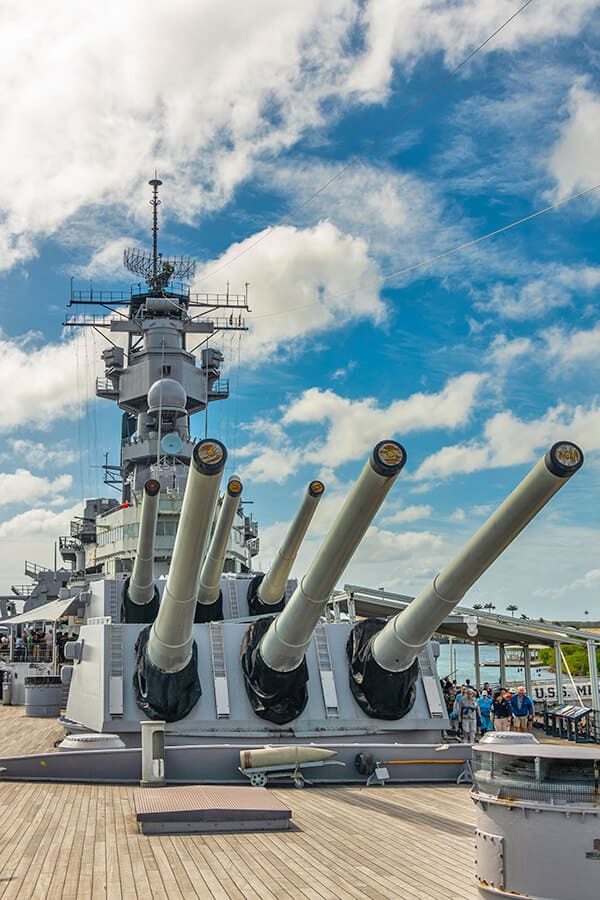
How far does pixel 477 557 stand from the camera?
801 cm

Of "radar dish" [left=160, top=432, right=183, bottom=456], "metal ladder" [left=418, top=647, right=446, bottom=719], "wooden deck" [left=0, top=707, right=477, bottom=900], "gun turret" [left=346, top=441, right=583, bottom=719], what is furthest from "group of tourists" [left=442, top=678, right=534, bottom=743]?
"radar dish" [left=160, top=432, right=183, bottom=456]

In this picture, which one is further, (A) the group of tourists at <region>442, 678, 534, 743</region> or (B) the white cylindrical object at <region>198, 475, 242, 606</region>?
(A) the group of tourists at <region>442, 678, 534, 743</region>

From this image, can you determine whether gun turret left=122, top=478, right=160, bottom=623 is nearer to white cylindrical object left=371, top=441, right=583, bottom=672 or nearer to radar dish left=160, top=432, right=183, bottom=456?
white cylindrical object left=371, top=441, right=583, bottom=672

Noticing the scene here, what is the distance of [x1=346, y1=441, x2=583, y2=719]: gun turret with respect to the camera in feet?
23.5

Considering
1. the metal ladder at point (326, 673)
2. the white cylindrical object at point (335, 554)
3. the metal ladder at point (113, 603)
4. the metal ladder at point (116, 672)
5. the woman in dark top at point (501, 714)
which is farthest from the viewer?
the metal ladder at point (113, 603)

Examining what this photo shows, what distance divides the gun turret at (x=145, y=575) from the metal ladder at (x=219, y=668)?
65.3 inches

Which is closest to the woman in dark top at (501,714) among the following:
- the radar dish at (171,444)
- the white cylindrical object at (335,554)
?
the white cylindrical object at (335,554)

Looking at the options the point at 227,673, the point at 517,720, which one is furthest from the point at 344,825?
the point at 517,720

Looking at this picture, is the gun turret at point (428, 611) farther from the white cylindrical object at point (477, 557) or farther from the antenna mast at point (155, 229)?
the antenna mast at point (155, 229)

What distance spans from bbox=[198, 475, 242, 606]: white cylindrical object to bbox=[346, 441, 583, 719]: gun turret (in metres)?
2.51

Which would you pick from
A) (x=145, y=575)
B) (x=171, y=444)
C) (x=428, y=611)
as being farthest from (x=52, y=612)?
(x=428, y=611)

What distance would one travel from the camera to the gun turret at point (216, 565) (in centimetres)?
1325

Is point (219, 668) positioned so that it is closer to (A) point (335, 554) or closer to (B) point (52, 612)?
(A) point (335, 554)

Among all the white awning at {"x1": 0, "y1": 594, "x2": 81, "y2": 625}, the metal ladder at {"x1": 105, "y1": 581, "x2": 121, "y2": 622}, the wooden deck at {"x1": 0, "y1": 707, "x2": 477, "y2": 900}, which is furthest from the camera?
the white awning at {"x1": 0, "y1": 594, "x2": 81, "y2": 625}
